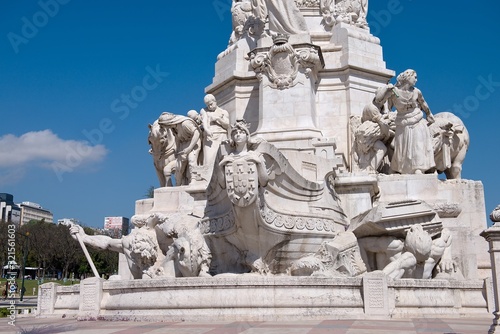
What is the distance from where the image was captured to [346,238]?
14.7m

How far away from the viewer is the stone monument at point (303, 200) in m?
12.2

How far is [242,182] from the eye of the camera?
12.8 metres

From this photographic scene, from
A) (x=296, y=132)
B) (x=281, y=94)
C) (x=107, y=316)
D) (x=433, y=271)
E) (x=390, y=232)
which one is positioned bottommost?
(x=107, y=316)

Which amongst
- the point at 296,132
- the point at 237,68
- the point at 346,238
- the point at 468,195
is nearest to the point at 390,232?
the point at 346,238

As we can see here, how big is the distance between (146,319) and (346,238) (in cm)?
540

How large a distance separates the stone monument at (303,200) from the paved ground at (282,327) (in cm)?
72

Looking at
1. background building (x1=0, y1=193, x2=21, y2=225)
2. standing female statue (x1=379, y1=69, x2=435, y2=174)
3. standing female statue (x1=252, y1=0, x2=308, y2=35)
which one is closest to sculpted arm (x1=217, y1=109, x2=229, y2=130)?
standing female statue (x1=252, y1=0, x2=308, y2=35)

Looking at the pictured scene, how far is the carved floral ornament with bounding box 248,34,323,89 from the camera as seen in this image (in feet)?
63.6

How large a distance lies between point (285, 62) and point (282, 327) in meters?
11.2

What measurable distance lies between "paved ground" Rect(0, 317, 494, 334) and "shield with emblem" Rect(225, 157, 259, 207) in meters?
2.88

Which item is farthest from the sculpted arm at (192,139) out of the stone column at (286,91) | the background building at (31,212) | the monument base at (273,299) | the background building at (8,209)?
the background building at (31,212)

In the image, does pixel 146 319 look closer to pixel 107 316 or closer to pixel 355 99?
pixel 107 316

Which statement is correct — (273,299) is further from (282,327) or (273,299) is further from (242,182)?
(242,182)

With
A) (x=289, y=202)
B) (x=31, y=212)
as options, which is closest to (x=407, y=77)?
(x=289, y=202)
